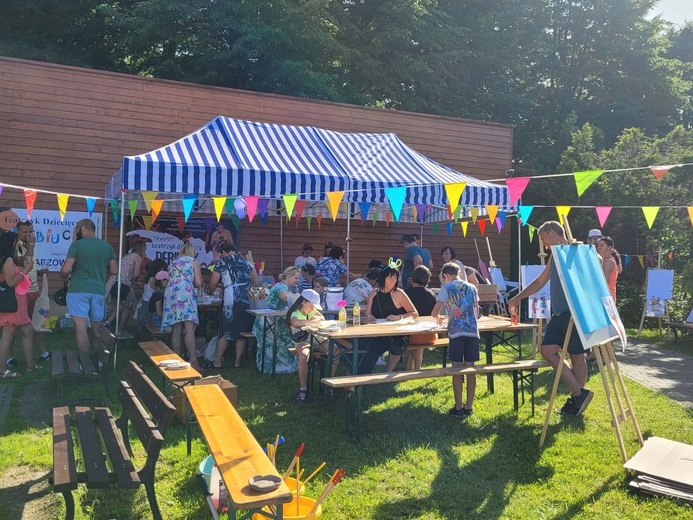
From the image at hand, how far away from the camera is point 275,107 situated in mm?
11227

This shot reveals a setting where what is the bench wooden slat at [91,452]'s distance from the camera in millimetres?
2844

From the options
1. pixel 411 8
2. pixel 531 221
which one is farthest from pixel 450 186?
pixel 411 8

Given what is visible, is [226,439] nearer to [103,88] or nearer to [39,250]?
[39,250]

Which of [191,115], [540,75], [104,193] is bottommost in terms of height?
[104,193]

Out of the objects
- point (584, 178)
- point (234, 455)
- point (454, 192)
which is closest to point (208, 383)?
point (234, 455)

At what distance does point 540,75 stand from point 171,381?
71.2 feet

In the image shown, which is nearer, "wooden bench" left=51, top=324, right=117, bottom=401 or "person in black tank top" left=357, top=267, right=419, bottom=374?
"wooden bench" left=51, top=324, right=117, bottom=401

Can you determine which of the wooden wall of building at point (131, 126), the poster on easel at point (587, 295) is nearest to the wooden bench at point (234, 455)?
the poster on easel at point (587, 295)

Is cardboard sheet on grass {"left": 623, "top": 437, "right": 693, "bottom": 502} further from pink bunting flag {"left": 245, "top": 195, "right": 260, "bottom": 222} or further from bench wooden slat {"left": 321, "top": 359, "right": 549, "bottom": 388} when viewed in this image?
pink bunting flag {"left": 245, "top": 195, "right": 260, "bottom": 222}

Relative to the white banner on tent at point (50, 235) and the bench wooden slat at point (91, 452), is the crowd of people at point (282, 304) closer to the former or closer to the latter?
the white banner on tent at point (50, 235)

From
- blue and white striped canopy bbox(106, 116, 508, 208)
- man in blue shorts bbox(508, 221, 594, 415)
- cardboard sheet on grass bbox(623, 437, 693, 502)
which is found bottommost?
cardboard sheet on grass bbox(623, 437, 693, 502)

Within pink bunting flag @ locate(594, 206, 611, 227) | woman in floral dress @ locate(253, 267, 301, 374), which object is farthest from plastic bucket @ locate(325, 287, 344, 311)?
pink bunting flag @ locate(594, 206, 611, 227)

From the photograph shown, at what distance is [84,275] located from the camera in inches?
243

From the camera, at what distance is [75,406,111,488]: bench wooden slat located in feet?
9.33
